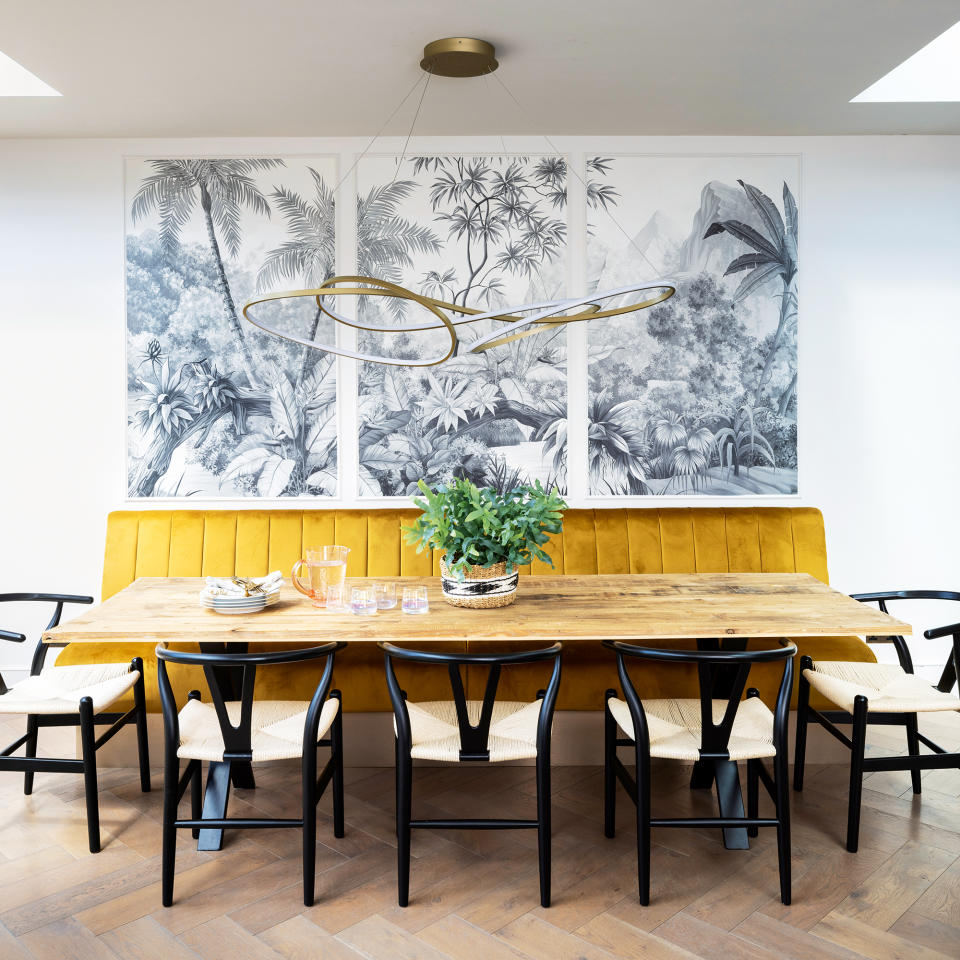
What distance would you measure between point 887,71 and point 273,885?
12.7 ft

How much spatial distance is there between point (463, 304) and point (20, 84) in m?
2.18

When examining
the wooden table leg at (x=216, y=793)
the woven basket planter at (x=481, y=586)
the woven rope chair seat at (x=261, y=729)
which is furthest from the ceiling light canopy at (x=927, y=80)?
the wooden table leg at (x=216, y=793)

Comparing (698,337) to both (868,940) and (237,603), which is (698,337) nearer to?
(237,603)

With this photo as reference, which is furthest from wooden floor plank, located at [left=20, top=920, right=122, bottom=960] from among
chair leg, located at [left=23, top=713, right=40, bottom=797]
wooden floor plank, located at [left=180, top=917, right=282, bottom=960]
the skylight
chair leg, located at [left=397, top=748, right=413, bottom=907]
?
the skylight

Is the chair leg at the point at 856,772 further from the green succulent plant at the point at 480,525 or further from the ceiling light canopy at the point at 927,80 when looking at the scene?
the ceiling light canopy at the point at 927,80

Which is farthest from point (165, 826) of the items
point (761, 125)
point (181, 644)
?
point (761, 125)

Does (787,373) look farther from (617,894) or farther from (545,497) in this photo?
(617,894)

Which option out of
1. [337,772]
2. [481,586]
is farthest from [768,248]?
[337,772]

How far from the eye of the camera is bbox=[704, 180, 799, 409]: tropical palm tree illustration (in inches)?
165

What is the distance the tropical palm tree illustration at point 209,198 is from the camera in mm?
4148

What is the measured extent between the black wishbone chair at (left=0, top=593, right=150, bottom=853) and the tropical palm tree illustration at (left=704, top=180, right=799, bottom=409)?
3.34 m

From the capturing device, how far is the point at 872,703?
268 cm

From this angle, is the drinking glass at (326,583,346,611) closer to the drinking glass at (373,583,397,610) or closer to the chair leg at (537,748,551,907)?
the drinking glass at (373,583,397,610)

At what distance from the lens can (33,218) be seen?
4.16 metres
